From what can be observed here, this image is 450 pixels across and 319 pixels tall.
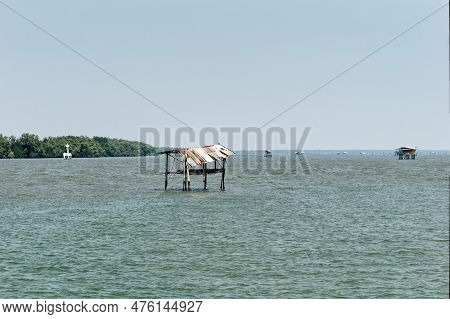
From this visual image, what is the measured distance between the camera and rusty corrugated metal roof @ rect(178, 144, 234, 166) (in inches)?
2007

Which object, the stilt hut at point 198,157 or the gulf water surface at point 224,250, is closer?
the gulf water surface at point 224,250

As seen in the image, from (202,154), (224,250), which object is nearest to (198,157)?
(202,154)

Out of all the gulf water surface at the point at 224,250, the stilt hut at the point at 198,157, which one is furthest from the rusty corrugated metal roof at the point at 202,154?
the gulf water surface at the point at 224,250

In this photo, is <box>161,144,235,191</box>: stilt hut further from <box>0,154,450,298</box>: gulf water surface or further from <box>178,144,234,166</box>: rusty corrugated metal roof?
<box>0,154,450,298</box>: gulf water surface

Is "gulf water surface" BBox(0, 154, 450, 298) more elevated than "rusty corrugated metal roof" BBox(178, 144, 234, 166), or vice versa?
"rusty corrugated metal roof" BBox(178, 144, 234, 166)

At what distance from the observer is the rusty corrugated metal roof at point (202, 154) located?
167 ft

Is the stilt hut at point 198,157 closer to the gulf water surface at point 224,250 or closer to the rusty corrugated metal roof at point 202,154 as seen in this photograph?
the rusty corrugated metal roof at point 202,154

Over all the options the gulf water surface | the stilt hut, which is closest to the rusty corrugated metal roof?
the stilt hut

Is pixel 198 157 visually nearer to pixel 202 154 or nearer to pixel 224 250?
pixel 202 154

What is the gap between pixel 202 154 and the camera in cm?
5309

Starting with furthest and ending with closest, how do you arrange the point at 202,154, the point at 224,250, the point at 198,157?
1. the point at 202,154
2. the point at 198,157
3. the point at 224,250

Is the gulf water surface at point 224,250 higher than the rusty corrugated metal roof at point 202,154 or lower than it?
lower

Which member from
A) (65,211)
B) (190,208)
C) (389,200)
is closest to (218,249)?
(190,208)

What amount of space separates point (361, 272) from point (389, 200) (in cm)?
2921
